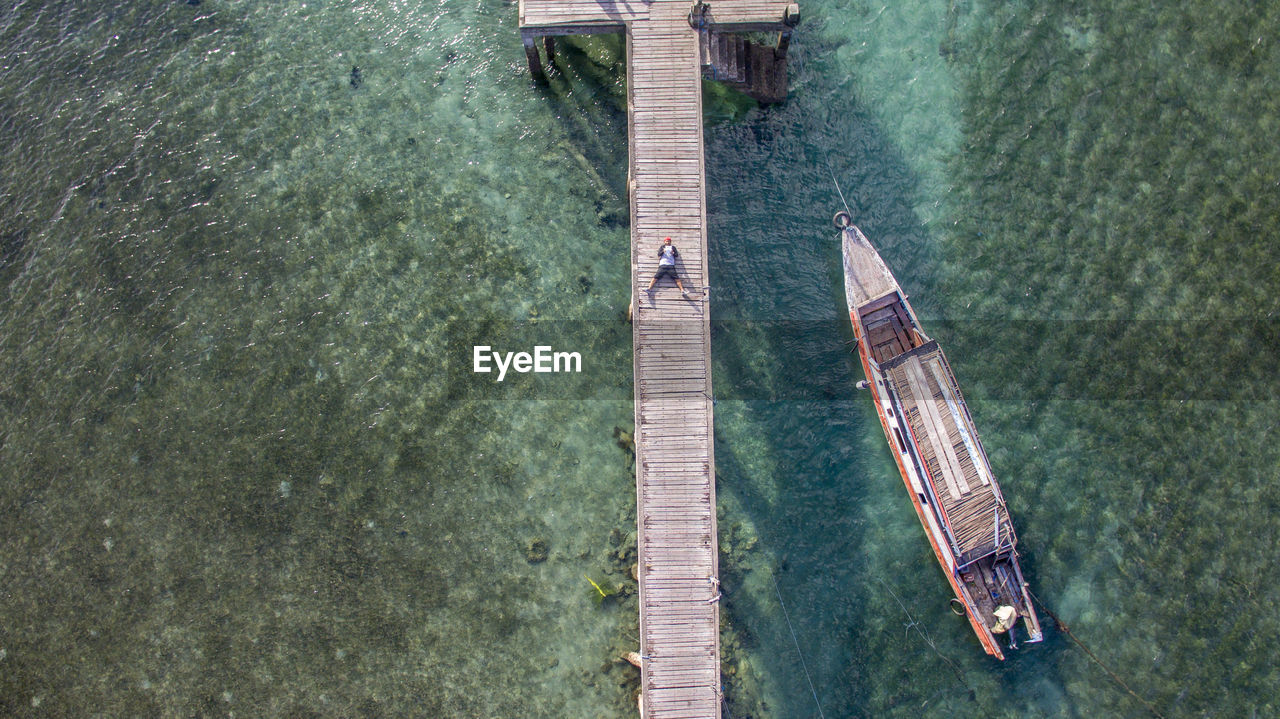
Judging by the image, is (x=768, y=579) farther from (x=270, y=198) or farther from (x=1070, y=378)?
(x=270, y=198)

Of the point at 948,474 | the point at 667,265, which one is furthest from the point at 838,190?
the point at 948,474

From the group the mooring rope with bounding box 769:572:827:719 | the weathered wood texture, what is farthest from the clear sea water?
the weathered wood texture

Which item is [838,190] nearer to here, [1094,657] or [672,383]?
[672,383]

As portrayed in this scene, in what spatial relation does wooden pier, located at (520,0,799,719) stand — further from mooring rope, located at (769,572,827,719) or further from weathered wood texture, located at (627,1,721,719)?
mooring rope, located at (769,572,827,719)

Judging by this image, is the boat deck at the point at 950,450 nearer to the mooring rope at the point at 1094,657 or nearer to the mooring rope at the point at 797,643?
the mooring rope at the point at 1094,657

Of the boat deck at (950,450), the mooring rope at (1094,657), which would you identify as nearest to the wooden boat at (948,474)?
the boat deck at (950,450)
